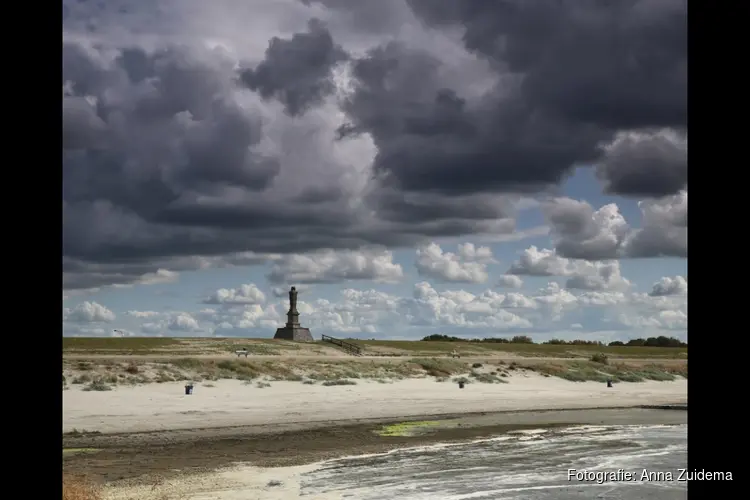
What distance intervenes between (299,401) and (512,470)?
17854mm

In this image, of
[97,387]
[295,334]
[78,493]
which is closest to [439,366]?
[97,387]

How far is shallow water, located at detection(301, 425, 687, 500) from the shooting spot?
1555 centimetres

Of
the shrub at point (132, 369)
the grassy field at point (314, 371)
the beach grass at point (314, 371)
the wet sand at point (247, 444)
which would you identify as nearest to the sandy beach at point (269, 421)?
the wet sand at point (247, 444)

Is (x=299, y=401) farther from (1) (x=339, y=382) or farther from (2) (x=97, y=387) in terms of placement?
(2) (x=97, y=387)

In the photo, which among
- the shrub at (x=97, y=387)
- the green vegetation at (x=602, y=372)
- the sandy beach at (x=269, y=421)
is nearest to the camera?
the sandy beach at (x=269, y=421)

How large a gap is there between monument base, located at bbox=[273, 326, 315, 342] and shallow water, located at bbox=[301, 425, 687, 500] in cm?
5115

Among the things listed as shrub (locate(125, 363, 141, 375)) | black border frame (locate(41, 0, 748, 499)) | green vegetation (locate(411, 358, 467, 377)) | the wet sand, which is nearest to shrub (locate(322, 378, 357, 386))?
green vegetation (locate(411, 358, 467, 377))

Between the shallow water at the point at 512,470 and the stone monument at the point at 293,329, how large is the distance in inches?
2021

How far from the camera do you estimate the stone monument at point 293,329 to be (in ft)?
246
